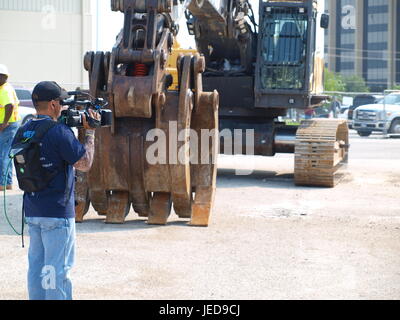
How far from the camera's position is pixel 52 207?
18.0 feet

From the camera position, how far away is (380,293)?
6703 mm

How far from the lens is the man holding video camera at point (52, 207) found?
548 cm

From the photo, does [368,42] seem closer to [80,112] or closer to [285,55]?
[285,55]

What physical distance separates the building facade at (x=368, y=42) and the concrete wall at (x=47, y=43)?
76080 millimetres

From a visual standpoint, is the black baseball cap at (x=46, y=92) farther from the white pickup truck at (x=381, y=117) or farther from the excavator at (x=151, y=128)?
the white pickup truck at (x=381, y=117)

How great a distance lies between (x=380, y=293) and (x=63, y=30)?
40.1m

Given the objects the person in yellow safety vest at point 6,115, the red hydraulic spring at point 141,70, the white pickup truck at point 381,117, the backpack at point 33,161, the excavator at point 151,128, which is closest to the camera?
the backpack at point 33,161

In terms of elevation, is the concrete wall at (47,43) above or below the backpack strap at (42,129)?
above

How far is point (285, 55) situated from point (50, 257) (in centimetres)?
1026

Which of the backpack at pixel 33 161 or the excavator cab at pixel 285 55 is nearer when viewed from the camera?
the backpack at pixel 33 161

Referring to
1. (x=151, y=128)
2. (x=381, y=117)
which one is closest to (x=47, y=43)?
(x=381, y=117)

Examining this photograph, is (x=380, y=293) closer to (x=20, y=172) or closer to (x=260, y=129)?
(x=20, y=172)

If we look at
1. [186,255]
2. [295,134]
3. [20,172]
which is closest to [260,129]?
[295,134]

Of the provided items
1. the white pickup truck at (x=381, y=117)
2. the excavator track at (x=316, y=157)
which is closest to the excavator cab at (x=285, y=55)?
the excavator track at (x=316, y=157)
